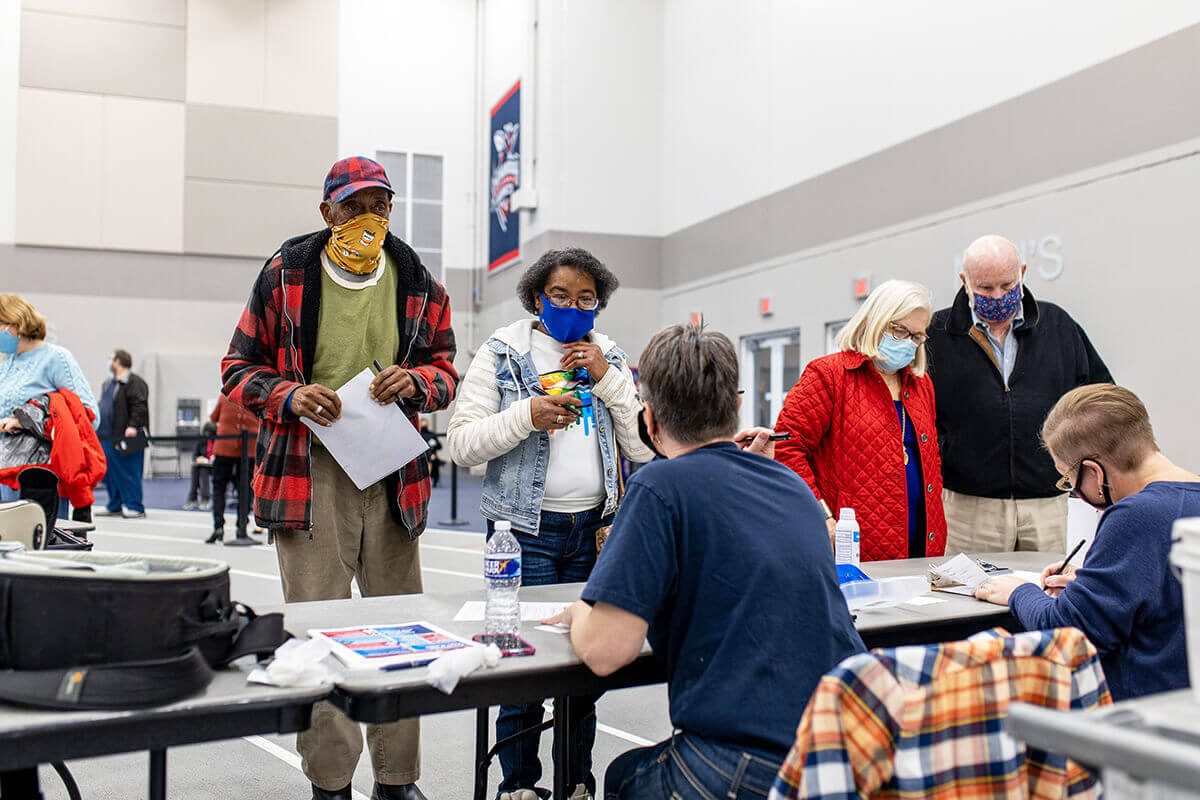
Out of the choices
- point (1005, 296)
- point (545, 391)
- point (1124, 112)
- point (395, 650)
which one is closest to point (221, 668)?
point (395, 650)

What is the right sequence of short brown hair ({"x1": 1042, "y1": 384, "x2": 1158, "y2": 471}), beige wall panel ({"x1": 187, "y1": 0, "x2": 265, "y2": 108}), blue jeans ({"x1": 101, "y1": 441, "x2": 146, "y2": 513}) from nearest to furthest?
short brown hair ({"x1": 1042, "y1": 384, "x2": 1158, "y2": 471}), blue jeans ({"x1": 101, "y1": 441, "x2": 146, "y2": 513}), beige wall panel ({"x1": 187, "y1": 0, "x2": 265, "y2": 108})

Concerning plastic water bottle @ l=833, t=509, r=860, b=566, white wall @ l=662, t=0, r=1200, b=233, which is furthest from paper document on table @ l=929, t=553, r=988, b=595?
white wall @ l=662, t=0, r=1200, b=233

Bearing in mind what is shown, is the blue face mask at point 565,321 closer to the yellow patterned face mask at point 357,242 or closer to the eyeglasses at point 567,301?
the eyeglasses at point 567,301

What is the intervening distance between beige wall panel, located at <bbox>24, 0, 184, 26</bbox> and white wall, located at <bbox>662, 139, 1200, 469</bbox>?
11098 millimetres

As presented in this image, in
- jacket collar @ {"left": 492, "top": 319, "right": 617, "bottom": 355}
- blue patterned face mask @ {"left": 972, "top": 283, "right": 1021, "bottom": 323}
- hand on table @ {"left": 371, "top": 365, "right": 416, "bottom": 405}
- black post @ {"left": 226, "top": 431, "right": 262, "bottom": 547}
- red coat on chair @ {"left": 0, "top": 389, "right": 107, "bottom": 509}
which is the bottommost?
black post @ {"left": 226, "top": 431, "right": 262, "bottom": 547}

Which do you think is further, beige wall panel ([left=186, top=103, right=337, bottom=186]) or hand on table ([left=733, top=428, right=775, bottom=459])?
beige wall panel ([left=186, top=103, right=337, bottom=186])

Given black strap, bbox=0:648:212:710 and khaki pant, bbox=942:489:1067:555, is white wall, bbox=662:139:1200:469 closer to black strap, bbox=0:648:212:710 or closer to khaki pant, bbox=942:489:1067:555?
khaki pant, bbox=942:489:1067:555

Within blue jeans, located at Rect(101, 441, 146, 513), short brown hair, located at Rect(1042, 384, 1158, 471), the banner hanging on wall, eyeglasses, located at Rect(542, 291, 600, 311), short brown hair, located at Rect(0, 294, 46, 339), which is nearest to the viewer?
short brown hair, located at Rect(1042, 384, 1158, 471)

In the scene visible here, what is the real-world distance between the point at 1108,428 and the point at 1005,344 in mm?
1346

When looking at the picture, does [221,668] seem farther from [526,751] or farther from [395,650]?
[526,751]

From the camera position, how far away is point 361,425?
7.55 ft

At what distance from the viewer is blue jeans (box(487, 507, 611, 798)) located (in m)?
2.36

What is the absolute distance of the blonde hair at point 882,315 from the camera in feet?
8.82

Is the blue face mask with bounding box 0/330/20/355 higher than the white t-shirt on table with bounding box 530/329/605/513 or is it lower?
higher
